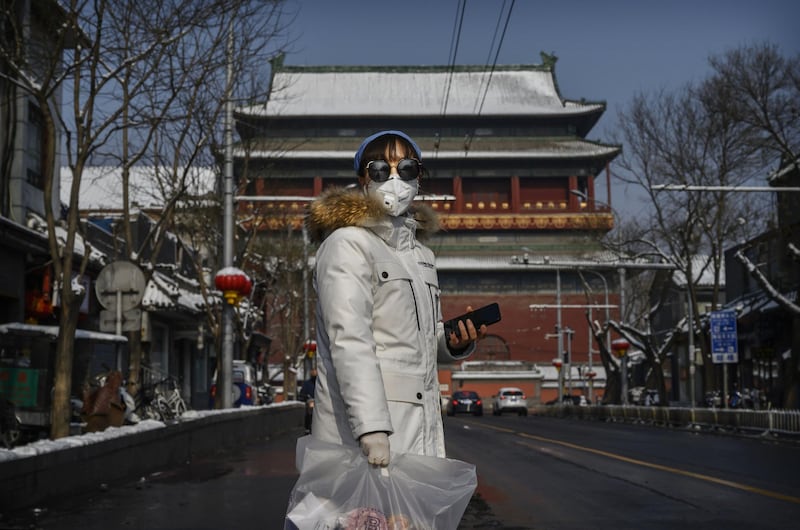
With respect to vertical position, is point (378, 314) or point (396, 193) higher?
point (396, 193)

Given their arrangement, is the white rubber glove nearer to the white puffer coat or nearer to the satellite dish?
the white puffer coat

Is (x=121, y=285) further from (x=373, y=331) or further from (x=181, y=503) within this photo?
(x=373, y=331)

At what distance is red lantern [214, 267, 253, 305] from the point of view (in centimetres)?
2016

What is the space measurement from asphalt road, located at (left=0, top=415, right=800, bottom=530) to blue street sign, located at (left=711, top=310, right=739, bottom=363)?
10.0 meters

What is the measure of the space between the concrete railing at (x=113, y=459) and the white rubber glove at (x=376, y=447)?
223 inches

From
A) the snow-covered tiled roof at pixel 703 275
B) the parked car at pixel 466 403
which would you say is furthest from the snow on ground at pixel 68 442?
the snow-covered tiled roof at pixel 703 275

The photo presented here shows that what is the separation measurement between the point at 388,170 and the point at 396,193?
4.1 inches

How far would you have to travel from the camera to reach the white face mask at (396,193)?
13.2 feet

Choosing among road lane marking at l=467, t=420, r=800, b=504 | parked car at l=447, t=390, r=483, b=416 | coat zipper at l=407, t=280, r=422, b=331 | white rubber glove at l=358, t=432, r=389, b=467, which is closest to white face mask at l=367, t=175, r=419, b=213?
coat zipper at l=407, t=280, r=422, b=331

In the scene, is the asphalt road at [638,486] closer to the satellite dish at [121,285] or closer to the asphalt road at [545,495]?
the asphalt road at [545,495]

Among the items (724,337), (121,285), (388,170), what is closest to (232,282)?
(121,285)

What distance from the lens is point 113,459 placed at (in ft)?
38.4

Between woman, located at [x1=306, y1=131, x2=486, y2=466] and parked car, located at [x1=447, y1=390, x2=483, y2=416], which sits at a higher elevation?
woman, located at [x1=306, y1=131, x2=486, y2=466]

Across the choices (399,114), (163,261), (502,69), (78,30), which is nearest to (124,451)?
(78,30)
